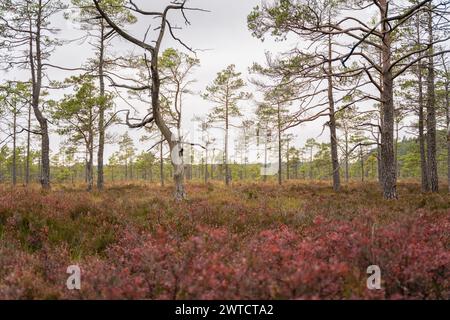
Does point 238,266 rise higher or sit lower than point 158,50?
lower

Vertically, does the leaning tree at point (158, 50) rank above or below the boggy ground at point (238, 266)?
above

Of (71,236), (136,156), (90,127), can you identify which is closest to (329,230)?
(71,236)

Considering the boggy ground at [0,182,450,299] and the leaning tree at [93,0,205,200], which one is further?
the leaning tree at [93,0,205,200]

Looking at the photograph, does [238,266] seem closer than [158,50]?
Yes

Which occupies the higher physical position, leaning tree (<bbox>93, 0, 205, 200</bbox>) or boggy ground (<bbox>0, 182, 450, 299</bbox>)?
leaning tree (<bbox>93, 0, 205, 200</bbox>)

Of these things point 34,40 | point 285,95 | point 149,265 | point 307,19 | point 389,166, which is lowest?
point 149,265

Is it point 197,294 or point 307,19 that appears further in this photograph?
point 307,19

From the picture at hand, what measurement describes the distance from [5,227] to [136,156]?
174 ft

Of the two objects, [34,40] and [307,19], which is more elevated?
[34,40]

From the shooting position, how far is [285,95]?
10289 mm

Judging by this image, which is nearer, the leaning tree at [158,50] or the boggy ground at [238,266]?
the boggy ground at [238,266]
